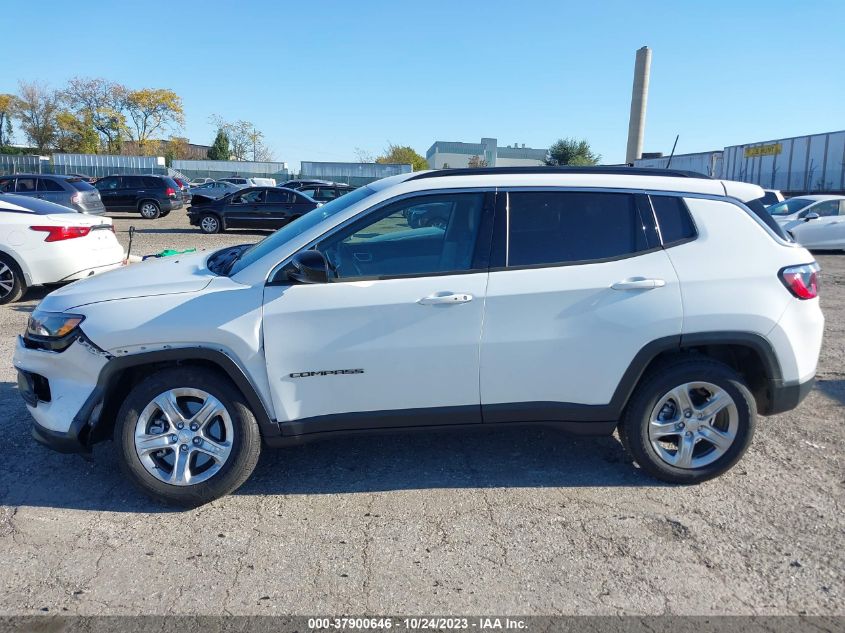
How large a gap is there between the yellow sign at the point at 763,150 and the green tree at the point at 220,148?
61.0 m

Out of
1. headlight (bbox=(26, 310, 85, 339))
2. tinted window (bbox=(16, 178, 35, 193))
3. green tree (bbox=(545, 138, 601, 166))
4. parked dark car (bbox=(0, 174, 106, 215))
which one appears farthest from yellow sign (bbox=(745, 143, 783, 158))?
headlight (bbox=(26, 310, 85, 339))

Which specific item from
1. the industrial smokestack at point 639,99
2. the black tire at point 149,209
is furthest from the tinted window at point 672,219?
the industrial smokestack at point 639,99

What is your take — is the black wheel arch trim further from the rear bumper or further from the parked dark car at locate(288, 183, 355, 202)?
the parked dark car at locate(288, 183, 355, 202)

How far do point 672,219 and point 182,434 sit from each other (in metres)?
3.06

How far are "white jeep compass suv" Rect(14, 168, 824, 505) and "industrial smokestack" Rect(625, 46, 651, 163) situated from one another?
30.6m

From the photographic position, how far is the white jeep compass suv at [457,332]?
12.0 ft

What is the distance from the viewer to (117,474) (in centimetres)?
416

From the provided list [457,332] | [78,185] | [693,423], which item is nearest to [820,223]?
[693,423]

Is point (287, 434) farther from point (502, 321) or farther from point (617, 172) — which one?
point (617, 172)

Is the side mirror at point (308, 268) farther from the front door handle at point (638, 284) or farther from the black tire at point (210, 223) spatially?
the black tire at point (210, 223)

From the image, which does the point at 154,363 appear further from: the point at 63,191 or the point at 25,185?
the point at 25,185

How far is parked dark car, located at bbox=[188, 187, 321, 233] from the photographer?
66.5 ft

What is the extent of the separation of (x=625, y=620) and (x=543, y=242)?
6.58 ft

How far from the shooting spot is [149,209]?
25531mm
